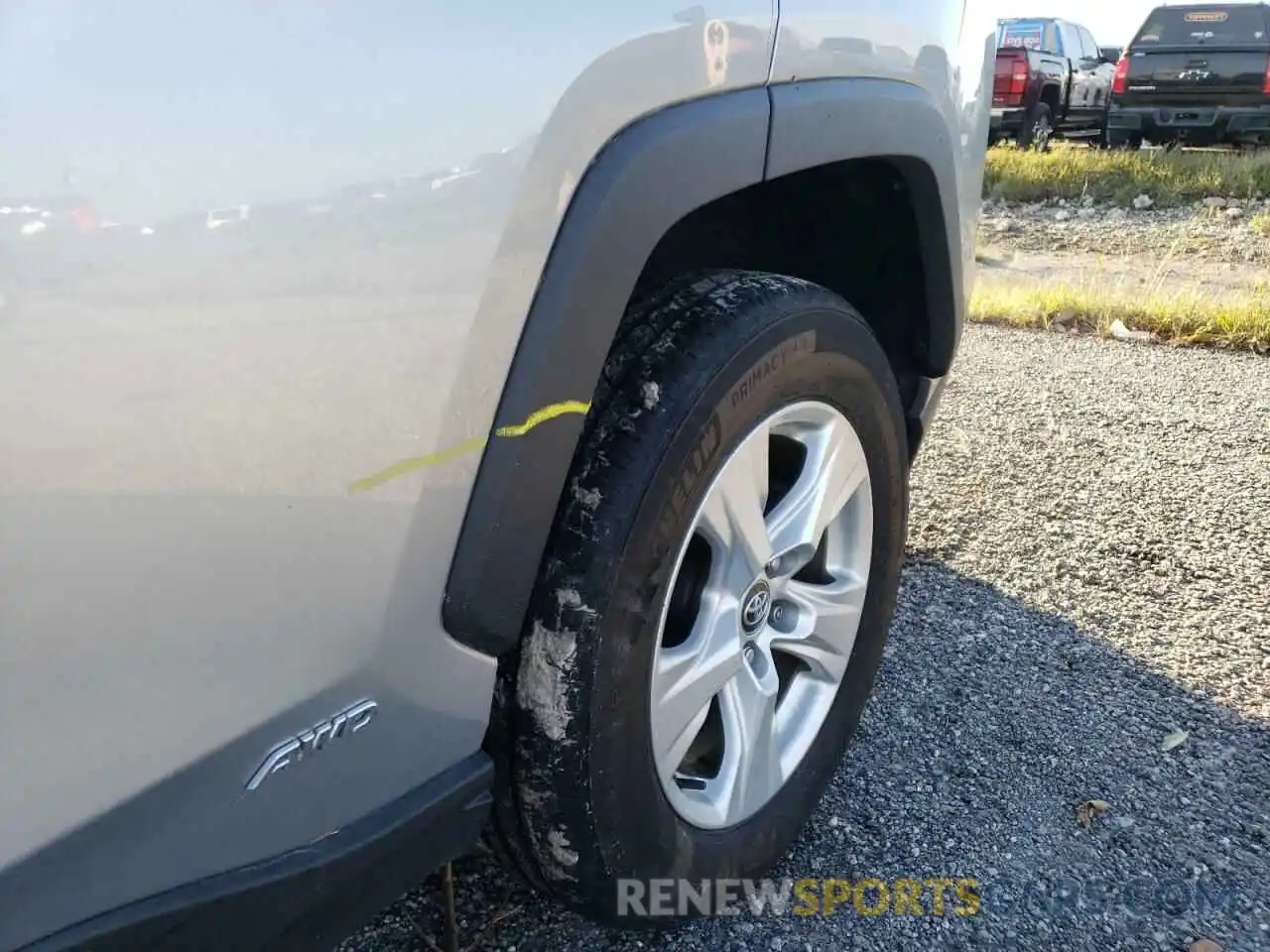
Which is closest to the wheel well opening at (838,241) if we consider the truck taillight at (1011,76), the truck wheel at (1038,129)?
the truck wheel at (1038,129)

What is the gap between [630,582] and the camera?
4.86ft

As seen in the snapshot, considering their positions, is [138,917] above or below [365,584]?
below

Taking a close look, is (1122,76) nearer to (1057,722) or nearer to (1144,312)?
(1144,312)

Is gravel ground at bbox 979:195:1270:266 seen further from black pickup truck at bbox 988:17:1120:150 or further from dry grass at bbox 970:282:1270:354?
black pickup truck at bbox 988:17:1120:150

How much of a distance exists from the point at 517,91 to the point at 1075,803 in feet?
6.03

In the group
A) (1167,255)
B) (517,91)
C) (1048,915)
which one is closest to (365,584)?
(517,91)

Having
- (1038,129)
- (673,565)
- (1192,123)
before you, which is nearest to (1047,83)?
(1038,129)

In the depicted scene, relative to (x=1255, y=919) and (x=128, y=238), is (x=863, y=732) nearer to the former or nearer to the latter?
(x=1255, y=919)

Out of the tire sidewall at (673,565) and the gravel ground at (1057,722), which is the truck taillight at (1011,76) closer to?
the gravel ground at (1057,722)

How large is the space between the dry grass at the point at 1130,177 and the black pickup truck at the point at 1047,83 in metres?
2.43

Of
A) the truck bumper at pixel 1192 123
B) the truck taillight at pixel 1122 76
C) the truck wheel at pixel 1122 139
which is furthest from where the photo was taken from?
the truck wheel at pixel 1122 139

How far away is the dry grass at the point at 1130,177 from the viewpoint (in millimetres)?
10875

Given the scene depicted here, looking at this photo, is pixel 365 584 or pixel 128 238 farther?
pixel 365 584

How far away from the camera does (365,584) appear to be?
119 centimetres
